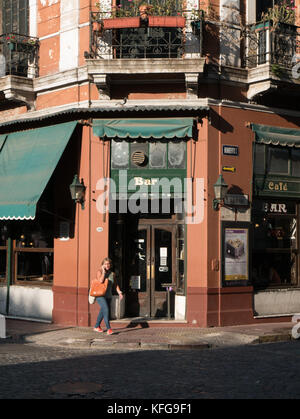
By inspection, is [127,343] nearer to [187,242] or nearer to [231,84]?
[187,242]

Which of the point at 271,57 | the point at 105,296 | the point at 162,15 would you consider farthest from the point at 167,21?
the point at 105,296

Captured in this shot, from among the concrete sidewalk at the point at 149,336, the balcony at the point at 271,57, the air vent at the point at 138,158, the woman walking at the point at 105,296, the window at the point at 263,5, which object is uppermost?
the window at the point at 263,5

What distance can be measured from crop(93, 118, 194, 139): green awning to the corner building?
34 millimetres

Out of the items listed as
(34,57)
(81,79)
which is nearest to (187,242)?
(81,79)

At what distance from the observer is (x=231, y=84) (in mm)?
15562

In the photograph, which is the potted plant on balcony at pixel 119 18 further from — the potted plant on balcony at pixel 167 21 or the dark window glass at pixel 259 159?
the dark window glass at pixel 259 159

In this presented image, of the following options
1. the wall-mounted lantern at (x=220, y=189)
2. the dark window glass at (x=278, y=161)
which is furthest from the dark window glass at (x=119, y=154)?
the dark window glass at (x=278, y=161)

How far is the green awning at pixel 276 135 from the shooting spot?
1579cm

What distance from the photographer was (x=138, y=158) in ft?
50.0

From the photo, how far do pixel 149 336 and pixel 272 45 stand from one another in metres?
7.52

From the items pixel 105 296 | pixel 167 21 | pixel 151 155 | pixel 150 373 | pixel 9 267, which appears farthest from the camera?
pixel 9 267

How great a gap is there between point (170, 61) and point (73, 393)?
29.0 ft

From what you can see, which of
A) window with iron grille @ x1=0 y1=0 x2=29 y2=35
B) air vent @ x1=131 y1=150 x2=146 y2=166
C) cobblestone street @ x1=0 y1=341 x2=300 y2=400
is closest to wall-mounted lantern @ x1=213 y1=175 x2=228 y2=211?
air vent @ x1=131 y1=150 x2=146 y2=166

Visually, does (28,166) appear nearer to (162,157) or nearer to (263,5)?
(162,157)
